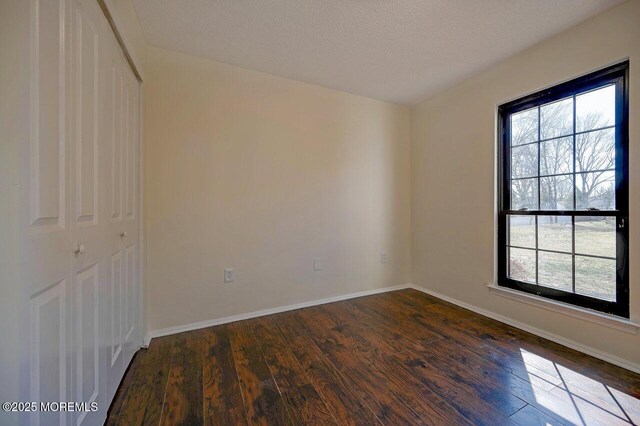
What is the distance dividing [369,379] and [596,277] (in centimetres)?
180

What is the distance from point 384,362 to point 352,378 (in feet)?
0.95

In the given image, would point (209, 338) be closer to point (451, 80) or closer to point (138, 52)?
point (138, 52)

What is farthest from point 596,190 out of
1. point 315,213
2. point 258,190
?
point 258,190

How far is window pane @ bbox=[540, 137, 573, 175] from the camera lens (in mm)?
1924

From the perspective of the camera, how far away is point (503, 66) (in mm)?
2268

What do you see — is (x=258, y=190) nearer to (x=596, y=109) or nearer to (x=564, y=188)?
(x=564, y=188)

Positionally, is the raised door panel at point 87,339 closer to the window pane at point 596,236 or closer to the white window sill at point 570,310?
the white window sill at point 570,310

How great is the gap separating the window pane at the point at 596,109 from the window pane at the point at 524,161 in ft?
1.07

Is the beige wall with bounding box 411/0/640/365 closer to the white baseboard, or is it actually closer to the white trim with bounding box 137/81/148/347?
the white baseboard

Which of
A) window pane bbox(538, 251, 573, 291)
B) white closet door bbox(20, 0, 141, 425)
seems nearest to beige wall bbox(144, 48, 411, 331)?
white closet door bbox(20, 0, 141, 425)

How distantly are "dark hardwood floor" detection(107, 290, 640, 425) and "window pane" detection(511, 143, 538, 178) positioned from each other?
1376 mm

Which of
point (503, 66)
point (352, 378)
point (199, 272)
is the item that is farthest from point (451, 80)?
point (199, 272)

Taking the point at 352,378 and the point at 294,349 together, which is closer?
the point at 352,378

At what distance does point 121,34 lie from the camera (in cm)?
135
